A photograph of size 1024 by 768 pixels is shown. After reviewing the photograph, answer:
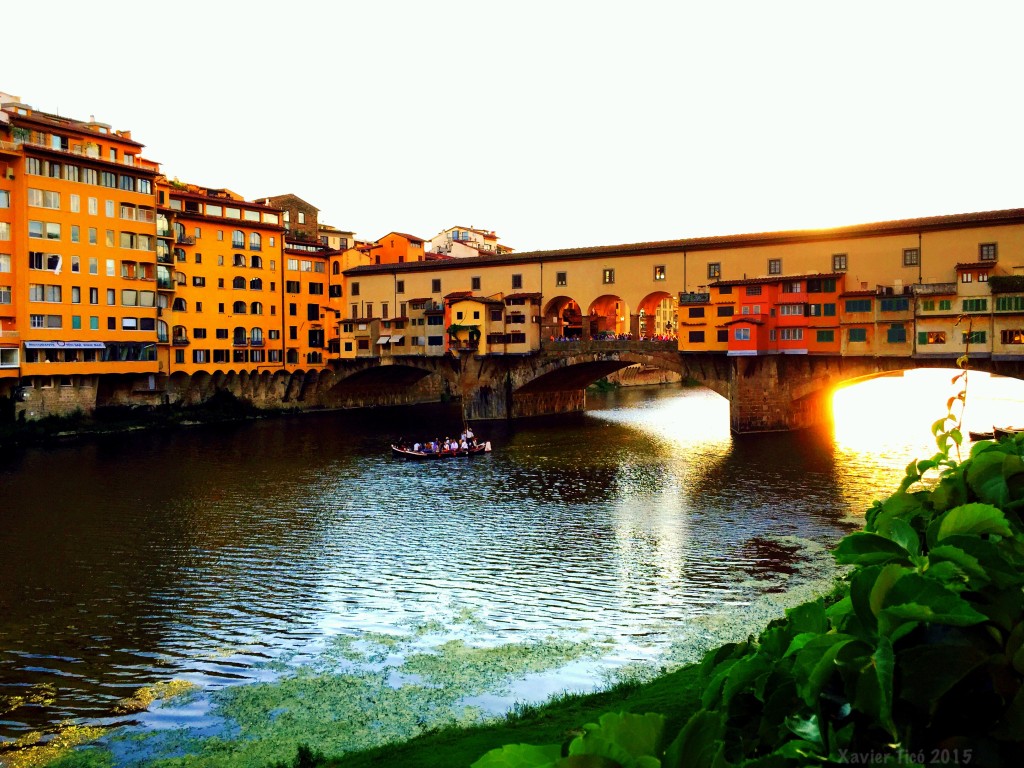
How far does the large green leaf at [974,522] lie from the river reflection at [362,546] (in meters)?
14.6

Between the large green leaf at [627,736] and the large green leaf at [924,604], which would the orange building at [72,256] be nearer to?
the large green leaf at [627,736]

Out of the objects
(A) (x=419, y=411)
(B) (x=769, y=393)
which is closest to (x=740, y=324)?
(B) (x=769, y=393)

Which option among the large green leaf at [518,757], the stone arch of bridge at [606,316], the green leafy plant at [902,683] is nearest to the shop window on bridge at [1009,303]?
the stone arch of bridge at [606,316]

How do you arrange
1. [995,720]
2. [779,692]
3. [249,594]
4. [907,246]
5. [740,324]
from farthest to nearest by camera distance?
[740,324], [907,246], [249,594], [779,692], [995,720]

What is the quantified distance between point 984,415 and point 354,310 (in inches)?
1967

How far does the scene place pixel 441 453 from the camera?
148 feet

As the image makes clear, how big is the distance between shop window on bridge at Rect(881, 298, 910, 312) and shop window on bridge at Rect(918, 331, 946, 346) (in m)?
1.67

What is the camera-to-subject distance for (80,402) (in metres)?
55.2

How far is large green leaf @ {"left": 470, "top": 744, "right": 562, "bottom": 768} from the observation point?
2449 mm

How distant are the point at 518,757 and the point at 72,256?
5980 centimetres

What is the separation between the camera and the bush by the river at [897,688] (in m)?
2.46

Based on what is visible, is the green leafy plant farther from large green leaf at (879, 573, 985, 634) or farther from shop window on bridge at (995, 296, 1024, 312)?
shop window on bridge at (995, 296, 1024, 312)

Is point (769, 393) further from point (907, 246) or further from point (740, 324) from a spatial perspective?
point (907, 246)

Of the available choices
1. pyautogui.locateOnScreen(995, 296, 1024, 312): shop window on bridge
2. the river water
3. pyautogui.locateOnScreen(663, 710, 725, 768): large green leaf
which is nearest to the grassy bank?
the river water
